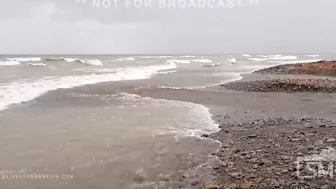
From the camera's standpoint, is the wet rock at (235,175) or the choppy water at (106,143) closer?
the wet rock at (235,175)

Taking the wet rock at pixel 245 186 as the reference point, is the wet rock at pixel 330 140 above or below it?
above

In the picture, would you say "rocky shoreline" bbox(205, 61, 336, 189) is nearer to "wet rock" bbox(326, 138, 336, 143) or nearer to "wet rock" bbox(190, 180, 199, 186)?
"wet rock" bbox(326, 138, 336, 143)

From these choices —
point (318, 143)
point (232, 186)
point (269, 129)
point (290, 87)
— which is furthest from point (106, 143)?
point (290, 87)

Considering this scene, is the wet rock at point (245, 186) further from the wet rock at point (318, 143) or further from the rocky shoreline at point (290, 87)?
the rocky shoreline at point (290, 87)

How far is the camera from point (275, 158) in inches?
268

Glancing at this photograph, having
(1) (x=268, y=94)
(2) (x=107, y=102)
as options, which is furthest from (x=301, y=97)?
(2) (x=107, y=102)

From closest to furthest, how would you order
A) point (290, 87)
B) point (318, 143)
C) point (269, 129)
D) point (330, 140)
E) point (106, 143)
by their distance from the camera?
point (318, 143)
point (330, 140)
point (106, 143)
point (269, 129)
point (290, 87)

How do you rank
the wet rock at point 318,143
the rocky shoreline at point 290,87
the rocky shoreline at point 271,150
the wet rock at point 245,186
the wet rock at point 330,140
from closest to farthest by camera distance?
1. the wet rock at point 245,186
2. the rocky shoreline at point 271,150
3. the wet rock at point 318,143
4. the wet rock at point 330,140
5. the rocky shoreline at point 290,87

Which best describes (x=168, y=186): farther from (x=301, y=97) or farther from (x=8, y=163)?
(x=301, y=97)

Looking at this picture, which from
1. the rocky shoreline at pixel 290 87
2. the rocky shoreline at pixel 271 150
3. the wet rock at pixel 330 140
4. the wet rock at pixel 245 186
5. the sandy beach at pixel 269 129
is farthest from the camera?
the rocky shoreline at pixel 290 87

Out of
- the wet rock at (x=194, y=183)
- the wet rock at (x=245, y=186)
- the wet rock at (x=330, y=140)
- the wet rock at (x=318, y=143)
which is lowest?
the wet rock at (x=194, y=183)

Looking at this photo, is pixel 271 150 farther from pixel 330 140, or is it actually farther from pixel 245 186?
pixel 245 186

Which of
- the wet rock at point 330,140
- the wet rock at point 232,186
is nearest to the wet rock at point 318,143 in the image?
the wet rock at point 330,140

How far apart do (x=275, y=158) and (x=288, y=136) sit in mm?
1884
